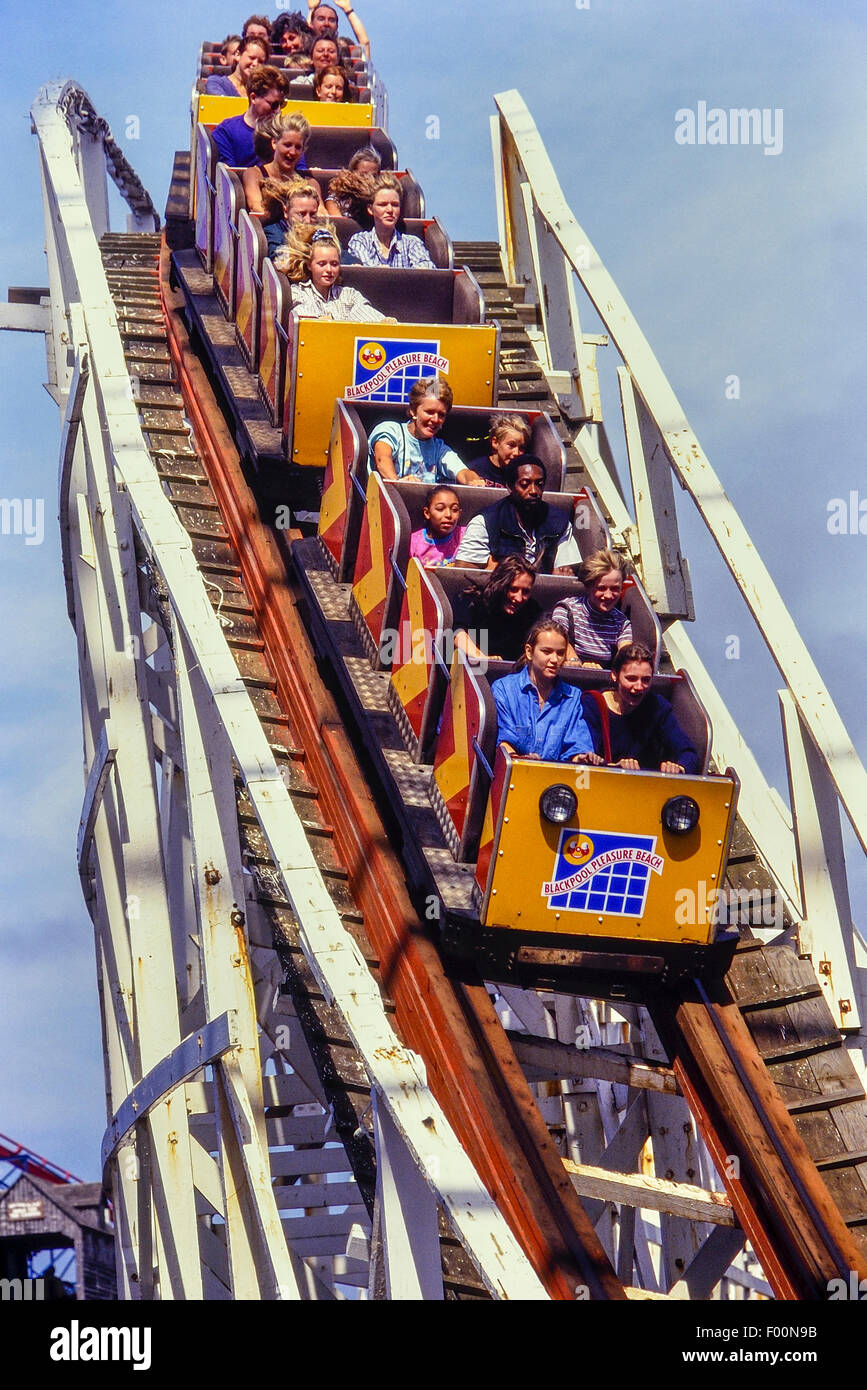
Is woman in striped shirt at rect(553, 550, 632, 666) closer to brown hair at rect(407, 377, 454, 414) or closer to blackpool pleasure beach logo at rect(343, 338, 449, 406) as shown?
brown hair at rect(407, 377, 454, 414)

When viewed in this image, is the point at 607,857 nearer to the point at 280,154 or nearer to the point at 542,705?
the point at 542,705

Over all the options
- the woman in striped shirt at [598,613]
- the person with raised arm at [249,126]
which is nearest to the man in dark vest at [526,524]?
the woman in striped shirt at [598,613]

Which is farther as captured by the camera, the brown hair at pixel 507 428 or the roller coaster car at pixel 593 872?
the brown hair at pixel 507 428

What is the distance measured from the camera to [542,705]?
249 inches

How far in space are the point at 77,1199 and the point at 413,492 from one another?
6.82 m

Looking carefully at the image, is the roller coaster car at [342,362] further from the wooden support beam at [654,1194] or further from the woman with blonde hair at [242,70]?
the woman with blonde hair at [242,70]

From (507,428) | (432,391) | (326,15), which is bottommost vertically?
(507,428)

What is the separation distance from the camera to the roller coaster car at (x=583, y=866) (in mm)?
5863

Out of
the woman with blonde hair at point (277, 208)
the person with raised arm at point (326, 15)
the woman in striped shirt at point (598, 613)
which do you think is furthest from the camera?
the person with raised arm at point (326, 15)

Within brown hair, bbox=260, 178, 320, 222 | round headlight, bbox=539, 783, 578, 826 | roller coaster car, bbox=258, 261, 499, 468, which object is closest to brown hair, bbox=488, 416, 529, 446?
roller coaster car, bbox=258, 261, 499, 468

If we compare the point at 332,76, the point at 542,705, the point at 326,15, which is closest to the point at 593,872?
the point at 542,705

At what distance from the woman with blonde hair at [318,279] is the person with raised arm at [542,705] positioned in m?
3.14

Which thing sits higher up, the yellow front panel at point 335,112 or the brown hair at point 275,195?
the yellow front panel at point 335,112

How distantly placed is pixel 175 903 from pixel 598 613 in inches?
115
